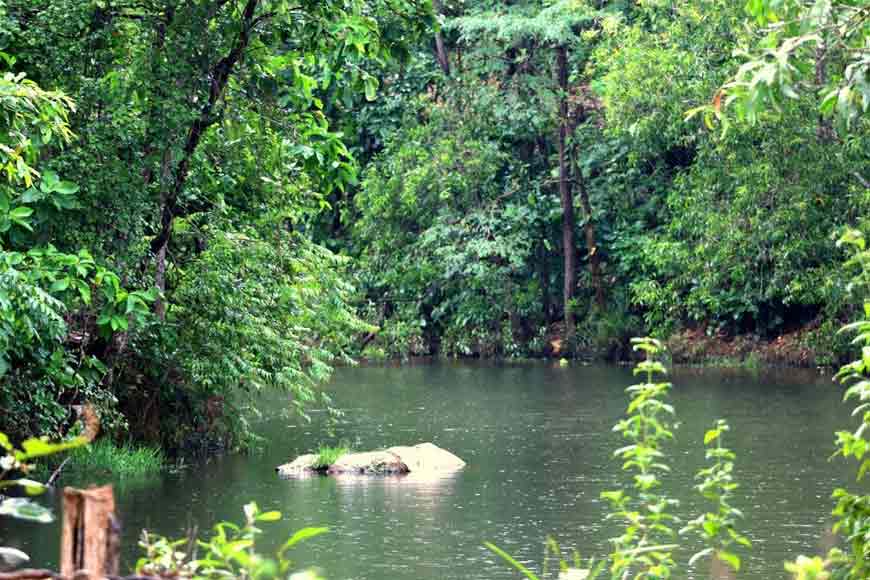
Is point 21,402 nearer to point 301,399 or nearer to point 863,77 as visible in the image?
point 301,399

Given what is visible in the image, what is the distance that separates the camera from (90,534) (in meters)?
4.17

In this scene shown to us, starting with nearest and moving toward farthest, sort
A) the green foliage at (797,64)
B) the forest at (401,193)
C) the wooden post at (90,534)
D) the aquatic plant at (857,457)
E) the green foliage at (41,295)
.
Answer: the wooden post at (90,534), the green foliage at (797,64), the aquatic plant at (857,457), the green foliage at (41,295), the forest at (401,193)

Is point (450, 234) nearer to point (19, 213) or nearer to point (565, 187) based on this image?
point (565, 187)

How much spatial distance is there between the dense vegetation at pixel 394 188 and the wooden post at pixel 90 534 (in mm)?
3043

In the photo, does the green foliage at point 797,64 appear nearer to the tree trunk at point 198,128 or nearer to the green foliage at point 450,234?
the tree trunk at point 198,128

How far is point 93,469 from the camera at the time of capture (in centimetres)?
1431

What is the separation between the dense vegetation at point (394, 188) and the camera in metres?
12.4

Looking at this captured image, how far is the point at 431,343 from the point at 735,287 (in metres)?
8.38

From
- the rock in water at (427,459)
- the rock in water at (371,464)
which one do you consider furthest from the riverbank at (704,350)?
the rock in water at (371,464)

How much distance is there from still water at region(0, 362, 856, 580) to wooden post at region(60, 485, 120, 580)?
12.9 feet

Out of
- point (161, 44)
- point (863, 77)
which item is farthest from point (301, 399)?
point (863, 77)

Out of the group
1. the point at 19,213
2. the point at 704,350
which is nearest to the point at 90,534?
the point at 19,213

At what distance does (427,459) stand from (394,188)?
20149mm

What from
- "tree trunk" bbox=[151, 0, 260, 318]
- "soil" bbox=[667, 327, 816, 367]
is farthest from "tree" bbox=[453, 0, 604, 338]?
"tree trunk" bbox=[151, 0, 260, 318]
